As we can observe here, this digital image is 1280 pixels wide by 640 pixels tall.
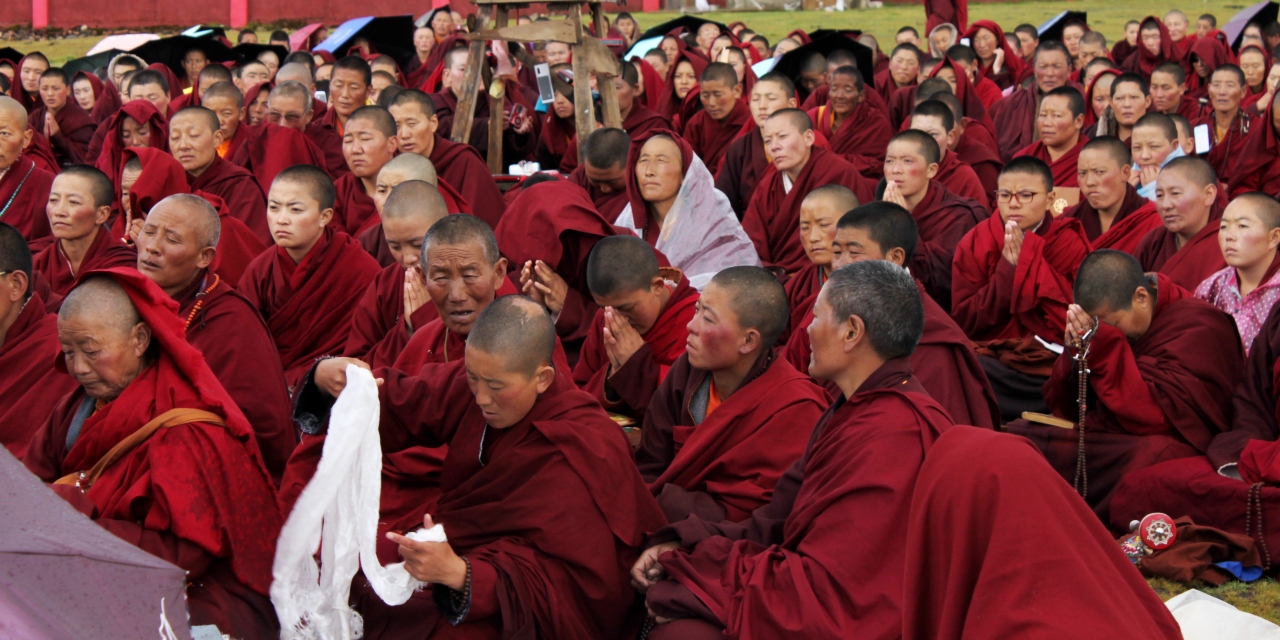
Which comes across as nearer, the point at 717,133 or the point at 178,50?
the point at 717,133

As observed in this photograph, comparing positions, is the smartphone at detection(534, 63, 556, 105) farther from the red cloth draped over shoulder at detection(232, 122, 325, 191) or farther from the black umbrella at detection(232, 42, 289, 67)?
the black umbrella at detection(232, 42, 289, 67)

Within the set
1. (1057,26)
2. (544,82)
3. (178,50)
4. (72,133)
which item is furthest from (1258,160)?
(178,50)

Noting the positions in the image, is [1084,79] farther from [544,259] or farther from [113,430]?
[113,430]

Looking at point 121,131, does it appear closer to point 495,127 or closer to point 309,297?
point 495,127

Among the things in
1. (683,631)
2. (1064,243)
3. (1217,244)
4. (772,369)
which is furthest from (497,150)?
(683,631)

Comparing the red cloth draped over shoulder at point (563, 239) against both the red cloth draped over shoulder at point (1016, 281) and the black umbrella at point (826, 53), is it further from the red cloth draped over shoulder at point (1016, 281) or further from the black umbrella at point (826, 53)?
the black umbrella at point (826, 53)

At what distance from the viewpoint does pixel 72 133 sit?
425 inches

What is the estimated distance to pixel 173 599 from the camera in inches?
95.6

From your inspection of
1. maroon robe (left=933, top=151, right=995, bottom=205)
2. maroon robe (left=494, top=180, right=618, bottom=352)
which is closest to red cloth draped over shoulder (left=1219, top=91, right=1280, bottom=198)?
maroon robe (left=933, top=151, right=995, bottom=205)

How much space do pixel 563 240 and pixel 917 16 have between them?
22.2m

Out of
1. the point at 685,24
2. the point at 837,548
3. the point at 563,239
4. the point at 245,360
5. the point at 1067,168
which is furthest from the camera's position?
the point at 685,24

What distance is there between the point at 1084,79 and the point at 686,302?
7723 millimetres

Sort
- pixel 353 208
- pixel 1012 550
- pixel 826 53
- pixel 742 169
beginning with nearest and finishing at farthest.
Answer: pixel 1012 550, pixel 353 208, pixel 742 169, pixel 826 53

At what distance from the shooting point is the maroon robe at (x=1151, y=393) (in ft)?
14.8
